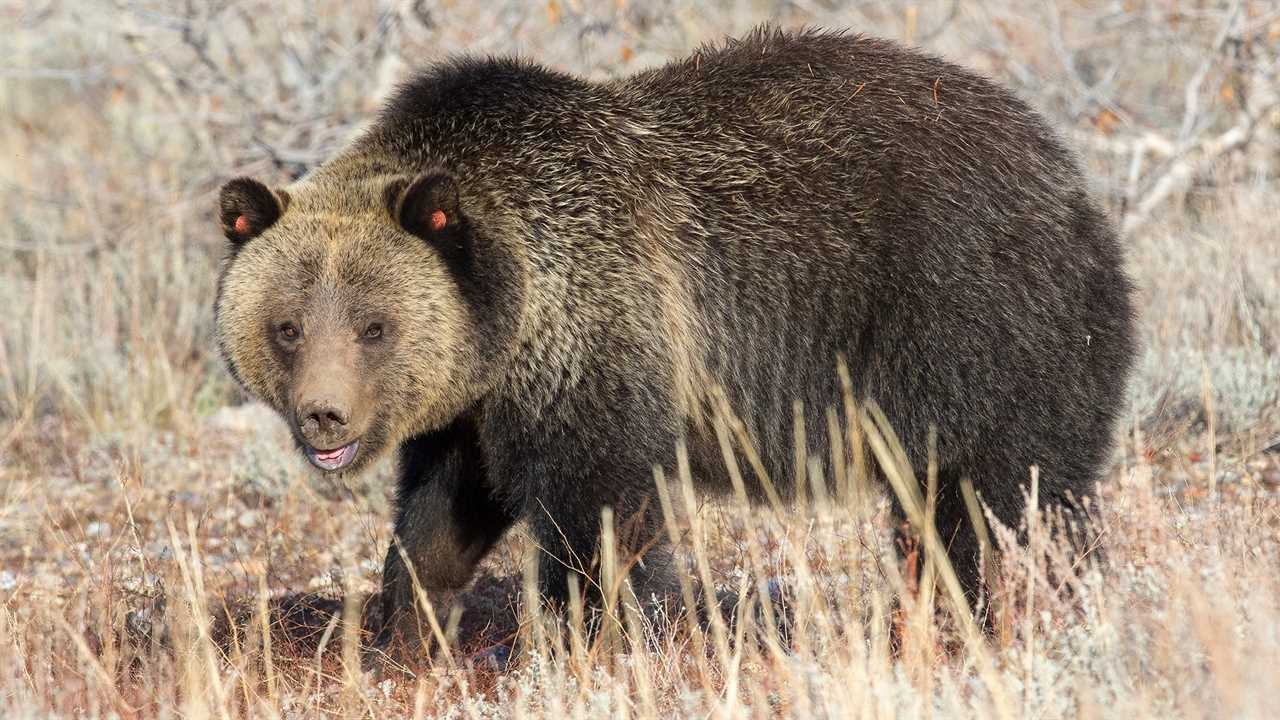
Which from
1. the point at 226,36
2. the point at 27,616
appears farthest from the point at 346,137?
the point at 27,616

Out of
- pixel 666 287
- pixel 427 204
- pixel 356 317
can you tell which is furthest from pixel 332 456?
pixel 666 287

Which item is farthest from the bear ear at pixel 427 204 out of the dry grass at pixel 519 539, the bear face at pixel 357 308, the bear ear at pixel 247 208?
the dry grass at pixel 519 539

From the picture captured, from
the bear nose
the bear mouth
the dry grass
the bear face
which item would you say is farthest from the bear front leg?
the bear nose

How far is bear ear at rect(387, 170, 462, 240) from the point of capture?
4.21m

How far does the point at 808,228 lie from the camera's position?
464cm

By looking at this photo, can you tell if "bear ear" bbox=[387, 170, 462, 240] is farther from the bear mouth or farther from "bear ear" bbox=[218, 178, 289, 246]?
the bear mouth

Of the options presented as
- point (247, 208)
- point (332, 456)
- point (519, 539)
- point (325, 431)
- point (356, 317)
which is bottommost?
point (519, 539)

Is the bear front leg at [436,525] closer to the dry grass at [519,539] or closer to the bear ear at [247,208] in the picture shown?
the dry grass at [519,539]

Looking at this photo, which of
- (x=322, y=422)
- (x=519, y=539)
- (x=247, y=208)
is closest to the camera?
(x=322, y=422)

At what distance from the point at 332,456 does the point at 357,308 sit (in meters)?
0.43

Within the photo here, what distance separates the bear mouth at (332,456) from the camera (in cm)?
421

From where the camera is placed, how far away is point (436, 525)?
189 inches

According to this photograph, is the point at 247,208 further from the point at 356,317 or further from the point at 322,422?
the point at 322,422

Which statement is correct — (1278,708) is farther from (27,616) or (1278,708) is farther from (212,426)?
(212,426)
